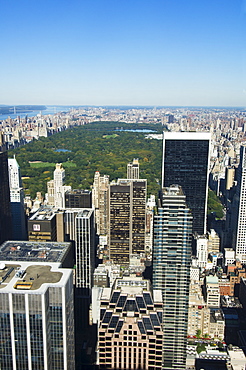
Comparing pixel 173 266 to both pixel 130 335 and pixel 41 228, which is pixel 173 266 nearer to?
pixel 130 335

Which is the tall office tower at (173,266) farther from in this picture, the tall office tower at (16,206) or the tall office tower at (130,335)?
the tall office tower at (16,206)

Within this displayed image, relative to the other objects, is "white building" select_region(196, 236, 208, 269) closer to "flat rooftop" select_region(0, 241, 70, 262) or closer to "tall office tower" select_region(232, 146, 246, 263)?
"tall office tower" select_region(232, 146, 246, 263)

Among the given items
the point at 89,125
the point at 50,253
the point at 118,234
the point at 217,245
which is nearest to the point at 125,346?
the point at 50,253

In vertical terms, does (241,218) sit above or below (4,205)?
below

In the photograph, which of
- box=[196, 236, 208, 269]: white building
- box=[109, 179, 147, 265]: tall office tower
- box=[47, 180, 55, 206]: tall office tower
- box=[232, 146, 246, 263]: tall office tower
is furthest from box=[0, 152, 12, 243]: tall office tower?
box=[232, 146, 246, 263]: tall office tower

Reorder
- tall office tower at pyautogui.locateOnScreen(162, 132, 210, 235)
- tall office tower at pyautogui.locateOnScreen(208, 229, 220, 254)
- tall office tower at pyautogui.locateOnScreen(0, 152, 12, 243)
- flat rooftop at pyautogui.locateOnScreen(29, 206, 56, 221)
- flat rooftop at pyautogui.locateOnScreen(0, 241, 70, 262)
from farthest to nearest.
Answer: tall office tower at pyautogui.locateOnScreen(162, 132, 210, 235) → tall office tower at pyautogui.locateOnScreen(208, 229, 220, 254) → tall office tower at pyautogui.locateOnScreen(0, 152, 12, 243) → flat rooftop at pyautogui.locateOnScreen(29, 206, 56, 221) → flat rooftop at pyautogui.locateOnScreen(0, 241, 70, 262)

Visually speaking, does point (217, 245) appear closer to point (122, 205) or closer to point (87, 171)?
point (122, 205)

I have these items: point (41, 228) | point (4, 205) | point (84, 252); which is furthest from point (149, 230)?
point (41, 228)
